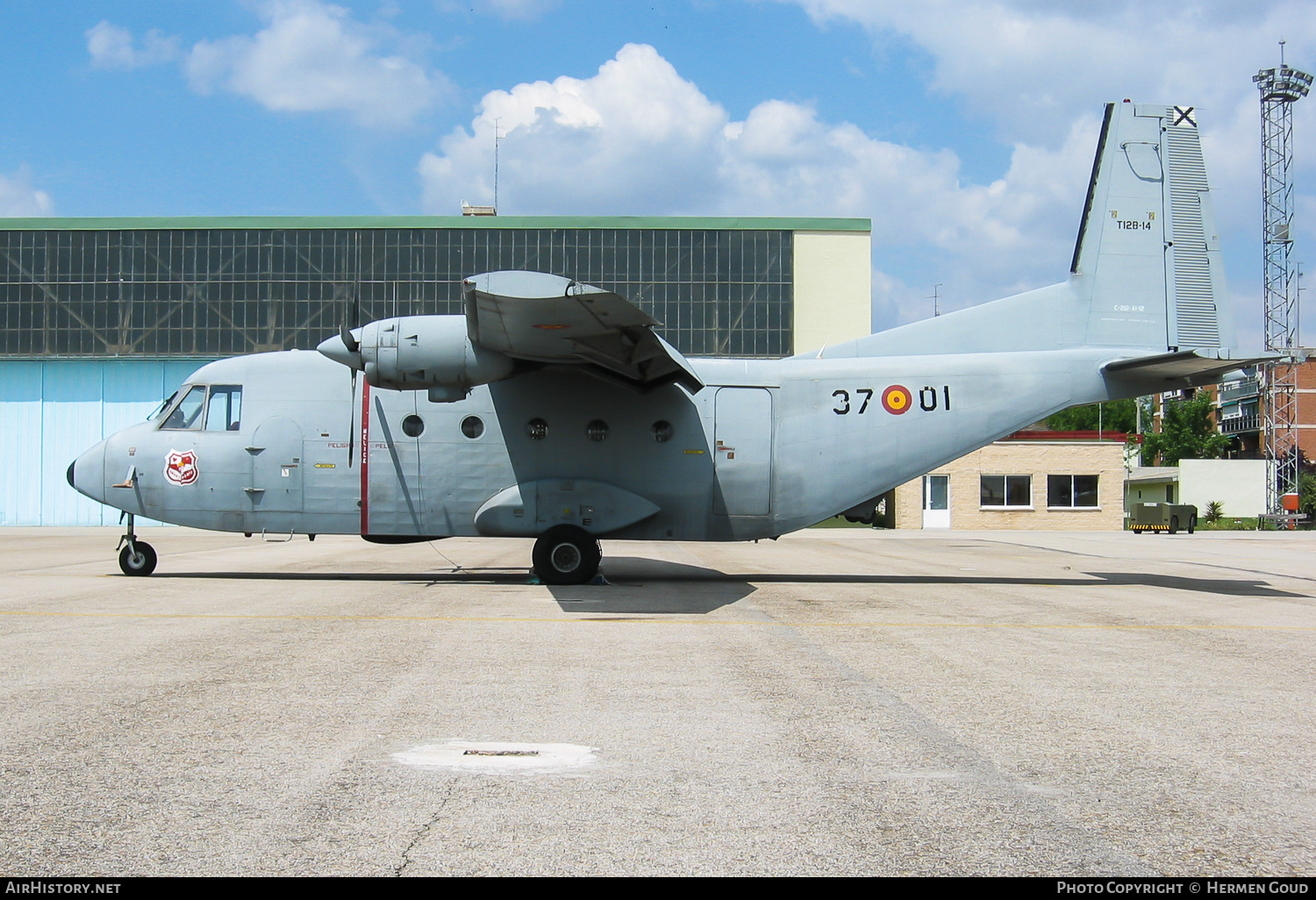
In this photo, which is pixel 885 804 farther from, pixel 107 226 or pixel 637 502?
pixel 107 226

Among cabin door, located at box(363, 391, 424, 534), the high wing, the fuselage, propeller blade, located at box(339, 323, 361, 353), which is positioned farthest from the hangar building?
the high wing

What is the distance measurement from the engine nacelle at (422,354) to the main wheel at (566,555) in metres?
2.68

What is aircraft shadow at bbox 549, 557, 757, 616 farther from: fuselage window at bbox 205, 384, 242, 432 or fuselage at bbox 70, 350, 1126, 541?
fuselage window at bbox 205, 384, 242, 432

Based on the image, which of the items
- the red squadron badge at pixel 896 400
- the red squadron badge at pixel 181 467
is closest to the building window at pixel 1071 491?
the red squadron badge at pixel 896 400

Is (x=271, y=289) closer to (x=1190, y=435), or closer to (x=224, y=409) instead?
(x=224, y=409)

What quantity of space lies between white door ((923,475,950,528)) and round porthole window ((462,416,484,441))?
118 ft

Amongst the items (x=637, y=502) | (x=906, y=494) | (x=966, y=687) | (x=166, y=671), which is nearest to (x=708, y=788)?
(x=966, y=687)

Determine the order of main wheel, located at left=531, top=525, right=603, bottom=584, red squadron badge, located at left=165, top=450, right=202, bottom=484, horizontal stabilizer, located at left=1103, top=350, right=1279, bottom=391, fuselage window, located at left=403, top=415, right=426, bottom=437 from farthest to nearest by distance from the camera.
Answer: red squadron badge, located at left=165, top=450, right=202, bottom=484
fuselage window, located at left=403, top=415, right=426, bottom=437
horizontal stabilizer, located at left=1103, top=350, right=1279, bottom=391
main wheel, located at left=531, top=525, right=603, bottom=584

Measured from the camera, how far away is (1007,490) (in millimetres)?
47188

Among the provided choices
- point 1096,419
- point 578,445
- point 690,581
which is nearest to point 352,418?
point 578,445

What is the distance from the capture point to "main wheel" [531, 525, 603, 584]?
1423cm

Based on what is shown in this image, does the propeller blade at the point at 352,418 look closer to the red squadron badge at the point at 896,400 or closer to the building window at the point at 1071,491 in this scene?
the red squadron badge at the point at 896,400

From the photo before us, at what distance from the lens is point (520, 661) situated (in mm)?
7848

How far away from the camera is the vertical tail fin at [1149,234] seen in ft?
Result: 50.1
